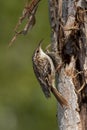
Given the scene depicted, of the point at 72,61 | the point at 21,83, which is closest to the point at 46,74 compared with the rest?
the point at 72,61

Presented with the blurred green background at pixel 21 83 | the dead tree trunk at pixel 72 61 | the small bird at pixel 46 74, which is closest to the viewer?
the dead tree trunk at pixel 72 61

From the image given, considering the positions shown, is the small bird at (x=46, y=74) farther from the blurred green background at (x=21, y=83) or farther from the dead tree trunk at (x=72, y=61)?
the blurred green background at (x=21, y=83)

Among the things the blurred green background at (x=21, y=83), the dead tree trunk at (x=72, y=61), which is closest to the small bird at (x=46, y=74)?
the dead tree trunk at (x=72, y=61)

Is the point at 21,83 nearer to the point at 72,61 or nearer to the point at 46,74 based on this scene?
the point at 46,74

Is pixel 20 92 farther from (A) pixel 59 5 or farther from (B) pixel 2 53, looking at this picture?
(A) pixel 59 5

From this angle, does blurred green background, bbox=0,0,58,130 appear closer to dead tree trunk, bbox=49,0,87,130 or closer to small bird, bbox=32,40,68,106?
small bird, bbox=32,40,68,106

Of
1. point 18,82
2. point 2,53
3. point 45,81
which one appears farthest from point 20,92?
point 45,81
